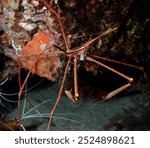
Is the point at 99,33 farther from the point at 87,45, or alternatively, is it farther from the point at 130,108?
the point at 130,108

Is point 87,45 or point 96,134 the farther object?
point 96,134

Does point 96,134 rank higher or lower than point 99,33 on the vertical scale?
lower

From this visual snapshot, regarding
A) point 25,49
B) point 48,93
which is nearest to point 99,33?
point 25,49

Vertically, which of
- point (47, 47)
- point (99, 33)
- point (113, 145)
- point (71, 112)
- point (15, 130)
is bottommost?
point (113, 145)

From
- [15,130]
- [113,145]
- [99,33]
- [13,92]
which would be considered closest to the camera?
[113,145]

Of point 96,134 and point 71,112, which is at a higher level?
point 71,112

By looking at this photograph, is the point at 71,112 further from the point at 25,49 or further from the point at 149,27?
the point at 149,27

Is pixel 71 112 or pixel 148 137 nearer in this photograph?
pixel 148 137

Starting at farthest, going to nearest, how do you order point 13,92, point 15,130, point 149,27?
1. point 13,92
2. point 149,27
3. point 15,130

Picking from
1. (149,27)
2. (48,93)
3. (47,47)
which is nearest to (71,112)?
(48,93)
